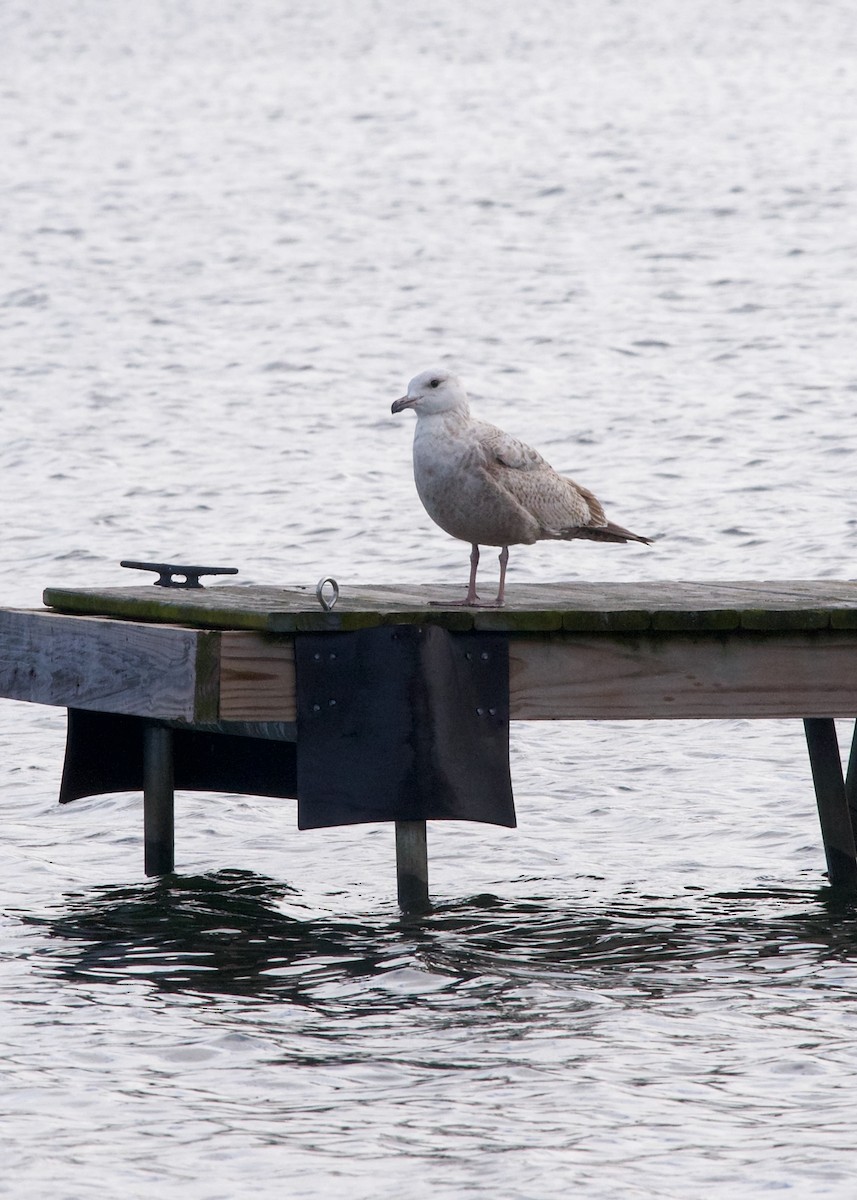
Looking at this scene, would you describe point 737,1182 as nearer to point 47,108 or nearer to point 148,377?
point 148,377

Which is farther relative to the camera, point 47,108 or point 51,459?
point 47,108

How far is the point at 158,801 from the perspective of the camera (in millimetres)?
10078

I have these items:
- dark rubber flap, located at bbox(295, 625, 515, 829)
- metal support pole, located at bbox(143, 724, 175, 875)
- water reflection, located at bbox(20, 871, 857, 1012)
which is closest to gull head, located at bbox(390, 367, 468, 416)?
dark rubber flap, located at bbox(295, 625, 515, 829)

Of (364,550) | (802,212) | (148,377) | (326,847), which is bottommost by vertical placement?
(326,847)

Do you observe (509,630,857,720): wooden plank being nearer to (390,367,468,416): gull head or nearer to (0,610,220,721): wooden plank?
(390,367,468,416): gull head

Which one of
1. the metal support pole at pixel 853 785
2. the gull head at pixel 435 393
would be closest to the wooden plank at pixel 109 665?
the gull head at pixel 435 393

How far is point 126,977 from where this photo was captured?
8.27 m

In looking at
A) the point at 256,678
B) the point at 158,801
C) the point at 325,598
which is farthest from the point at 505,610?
the point at 158,801

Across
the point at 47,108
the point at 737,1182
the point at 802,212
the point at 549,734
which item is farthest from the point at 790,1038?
the point at 47,108

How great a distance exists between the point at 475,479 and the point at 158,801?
8.05 feet

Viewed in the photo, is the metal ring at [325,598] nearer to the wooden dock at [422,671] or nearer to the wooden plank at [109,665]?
the wooden dock at [422,671]

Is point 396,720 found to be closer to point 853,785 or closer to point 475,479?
point 475,479

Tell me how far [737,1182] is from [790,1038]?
4.27 ft

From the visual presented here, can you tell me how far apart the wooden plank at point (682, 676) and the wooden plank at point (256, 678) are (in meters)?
0.97
